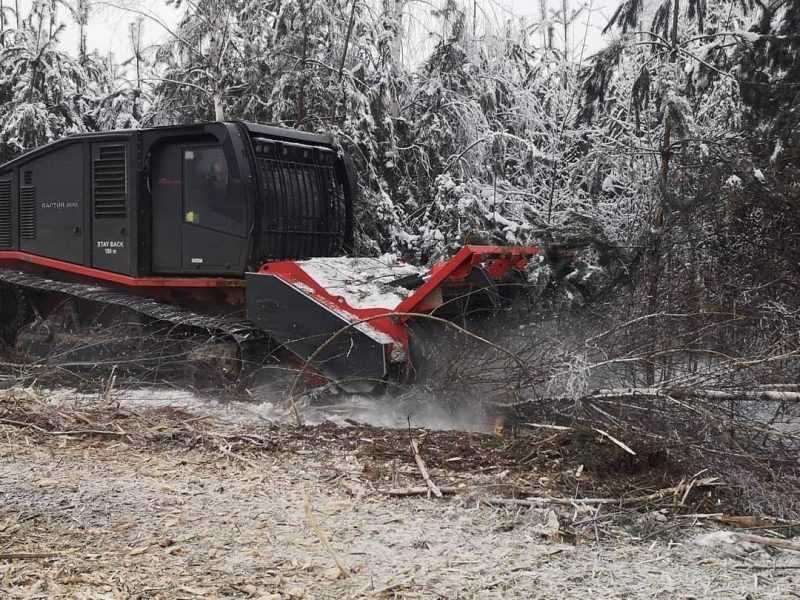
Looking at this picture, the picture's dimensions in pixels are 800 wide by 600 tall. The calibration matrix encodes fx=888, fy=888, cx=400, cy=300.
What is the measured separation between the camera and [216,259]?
9.20 metres

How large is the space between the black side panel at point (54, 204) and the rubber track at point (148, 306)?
34 centimetres

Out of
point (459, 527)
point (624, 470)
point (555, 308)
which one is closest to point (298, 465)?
point (459, 527)

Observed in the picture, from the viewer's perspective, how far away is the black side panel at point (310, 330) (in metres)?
7.70

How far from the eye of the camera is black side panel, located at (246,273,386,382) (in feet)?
25.3

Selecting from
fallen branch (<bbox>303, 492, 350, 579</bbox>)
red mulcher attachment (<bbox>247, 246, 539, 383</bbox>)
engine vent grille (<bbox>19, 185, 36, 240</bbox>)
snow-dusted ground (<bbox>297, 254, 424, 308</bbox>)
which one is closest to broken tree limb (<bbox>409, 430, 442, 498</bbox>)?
fallen branch (<bbox>303, 492, 350, 579</bbox>)

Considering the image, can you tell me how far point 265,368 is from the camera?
8570 millimetres

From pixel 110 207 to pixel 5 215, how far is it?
2.05 meters

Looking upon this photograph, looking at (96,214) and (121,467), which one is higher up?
(96,214)

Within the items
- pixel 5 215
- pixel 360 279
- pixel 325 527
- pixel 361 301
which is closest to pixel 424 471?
pixel 325 527

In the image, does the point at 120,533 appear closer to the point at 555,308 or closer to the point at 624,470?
the point at 624,470

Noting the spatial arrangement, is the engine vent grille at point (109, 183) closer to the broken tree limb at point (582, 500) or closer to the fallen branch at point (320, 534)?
the fallen branch at point (320, 534)

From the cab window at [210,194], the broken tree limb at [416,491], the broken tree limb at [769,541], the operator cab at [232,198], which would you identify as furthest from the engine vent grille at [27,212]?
the broken tree limb at [769,541]

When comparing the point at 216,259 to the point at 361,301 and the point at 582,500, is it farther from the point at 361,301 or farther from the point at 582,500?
the point at 582,500

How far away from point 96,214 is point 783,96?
24.3 ft
